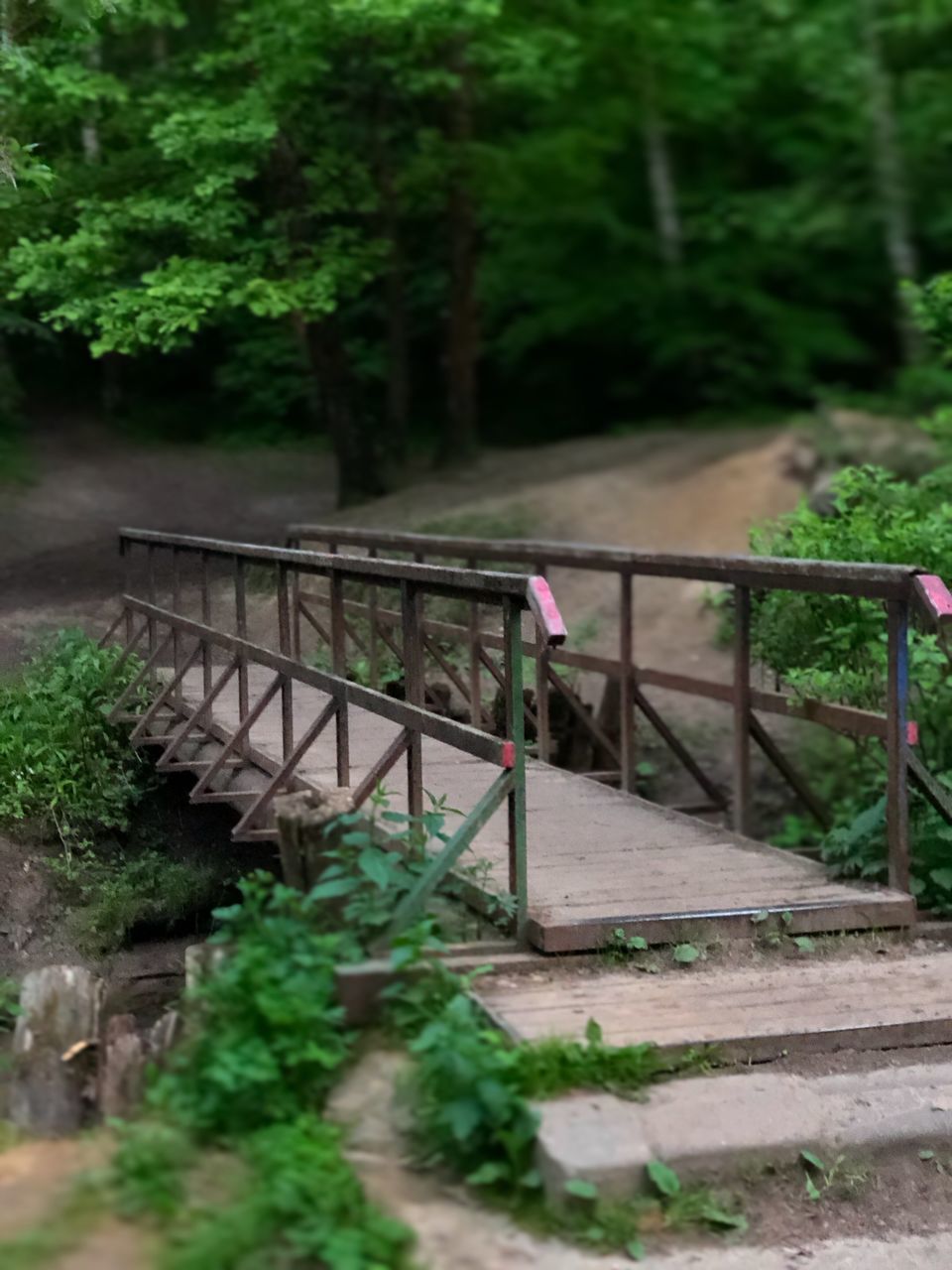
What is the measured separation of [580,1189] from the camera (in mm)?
3885

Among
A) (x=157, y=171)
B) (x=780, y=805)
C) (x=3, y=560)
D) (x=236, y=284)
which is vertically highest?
(x=157, y=171)

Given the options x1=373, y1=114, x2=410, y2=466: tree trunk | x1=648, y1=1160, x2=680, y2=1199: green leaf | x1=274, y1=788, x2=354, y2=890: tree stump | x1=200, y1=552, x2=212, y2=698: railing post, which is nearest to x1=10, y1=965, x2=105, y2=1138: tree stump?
x1=274, y1=788, x2=354, y2=890: tree stump

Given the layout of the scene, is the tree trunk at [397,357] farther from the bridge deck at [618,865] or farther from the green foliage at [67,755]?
the bridge deck at [618,865]

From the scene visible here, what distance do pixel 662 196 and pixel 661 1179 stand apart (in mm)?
20590

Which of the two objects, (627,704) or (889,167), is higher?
(889,167)

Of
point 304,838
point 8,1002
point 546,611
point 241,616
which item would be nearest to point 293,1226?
point 304,838

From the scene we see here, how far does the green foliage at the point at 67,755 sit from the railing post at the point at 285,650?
2313mm

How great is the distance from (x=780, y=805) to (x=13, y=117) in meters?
7.86

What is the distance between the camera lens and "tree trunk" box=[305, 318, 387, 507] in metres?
15.4

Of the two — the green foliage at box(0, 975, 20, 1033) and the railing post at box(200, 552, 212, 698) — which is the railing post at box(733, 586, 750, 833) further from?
the green foliage at box(0, 975, 20, 1033)

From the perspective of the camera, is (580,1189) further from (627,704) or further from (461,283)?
(461,283)

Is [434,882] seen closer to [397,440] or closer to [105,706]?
[105,706]

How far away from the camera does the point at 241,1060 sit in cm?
409

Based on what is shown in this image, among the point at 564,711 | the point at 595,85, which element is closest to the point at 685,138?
the point at 595,85
